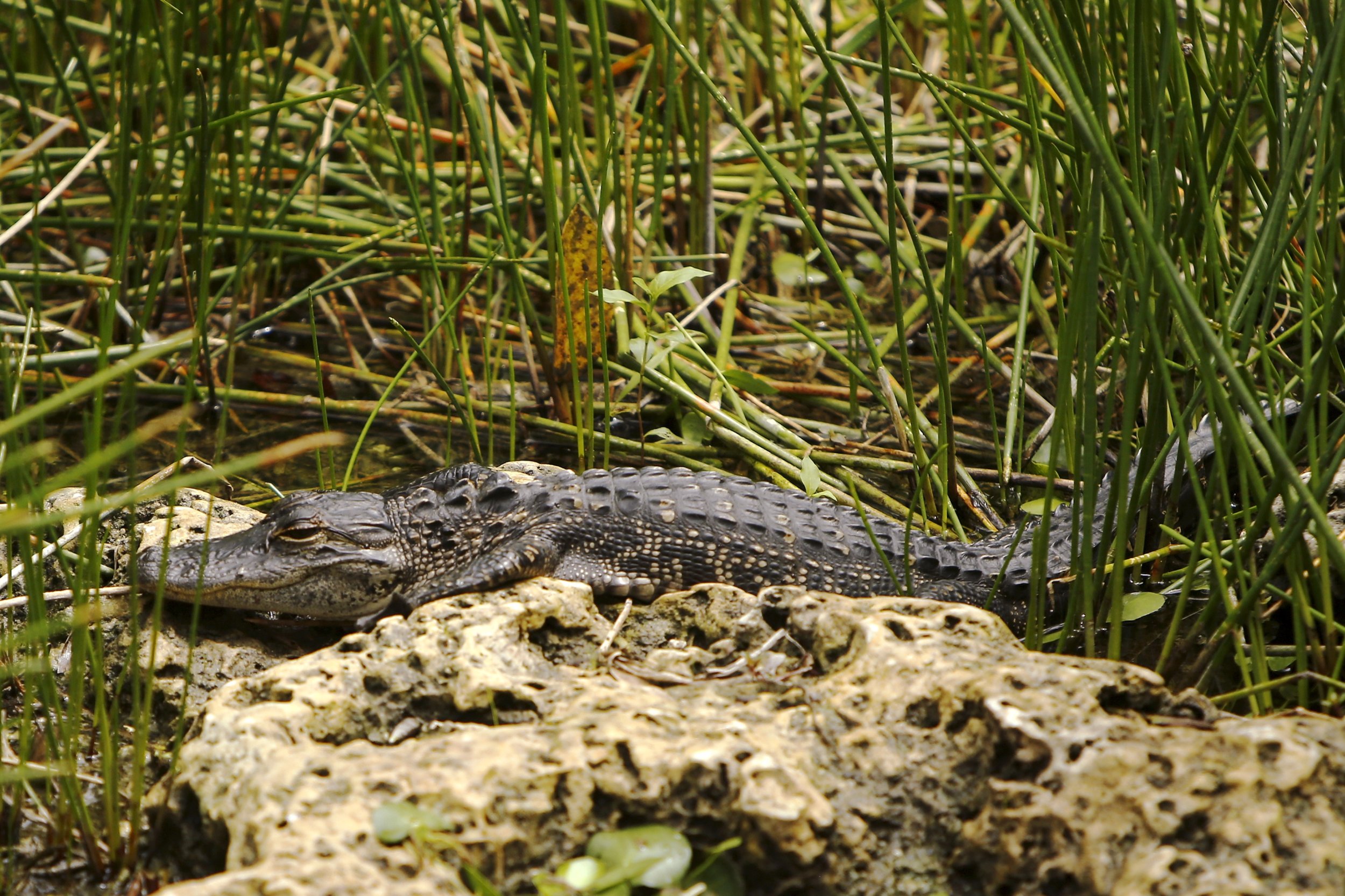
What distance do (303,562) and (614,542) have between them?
77 cm

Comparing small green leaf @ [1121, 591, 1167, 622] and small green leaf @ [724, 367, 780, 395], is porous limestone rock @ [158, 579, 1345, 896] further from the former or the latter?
small green leaf @ [724, 367, 780, 395]

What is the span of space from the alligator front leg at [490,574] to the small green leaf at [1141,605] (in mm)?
1356

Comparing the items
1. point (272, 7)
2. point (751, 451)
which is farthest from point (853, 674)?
point (272, 7)

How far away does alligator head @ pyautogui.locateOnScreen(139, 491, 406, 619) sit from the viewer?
2.83 meters

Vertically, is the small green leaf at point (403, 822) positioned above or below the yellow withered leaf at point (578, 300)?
below

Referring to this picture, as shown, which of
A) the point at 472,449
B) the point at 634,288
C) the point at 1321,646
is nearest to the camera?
the point at 1321,646

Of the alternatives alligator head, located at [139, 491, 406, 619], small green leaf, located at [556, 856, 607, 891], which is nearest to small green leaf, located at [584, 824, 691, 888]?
small green leaf, located at [556, 856, 607, 891]

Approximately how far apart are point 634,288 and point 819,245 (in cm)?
139

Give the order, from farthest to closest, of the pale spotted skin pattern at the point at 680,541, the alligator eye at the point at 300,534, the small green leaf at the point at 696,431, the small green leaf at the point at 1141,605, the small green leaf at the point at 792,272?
the small green leaf at the point at 792,272 < the small green leaf at the point at 696,431 < the pale spotted skin pattern at the point at 680,541 < the alligator eye at the point at 300,534 < the small green leaf at the point at 1141,605

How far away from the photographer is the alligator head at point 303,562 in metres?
2.83

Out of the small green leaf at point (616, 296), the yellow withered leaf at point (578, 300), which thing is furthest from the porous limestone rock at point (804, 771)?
the yellow withered leaf at point (578, 300)

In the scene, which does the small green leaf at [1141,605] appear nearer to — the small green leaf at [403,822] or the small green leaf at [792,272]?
the small green leaf at [403,822]

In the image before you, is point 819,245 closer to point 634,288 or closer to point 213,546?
point 634,288

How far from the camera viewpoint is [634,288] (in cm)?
441
